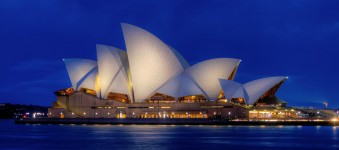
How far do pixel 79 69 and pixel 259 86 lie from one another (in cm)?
2852

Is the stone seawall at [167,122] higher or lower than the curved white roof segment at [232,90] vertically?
lower

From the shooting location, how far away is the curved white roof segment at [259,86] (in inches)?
3226

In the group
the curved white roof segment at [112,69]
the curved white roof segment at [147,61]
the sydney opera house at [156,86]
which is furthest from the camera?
the curved white roof segment at [112,69]

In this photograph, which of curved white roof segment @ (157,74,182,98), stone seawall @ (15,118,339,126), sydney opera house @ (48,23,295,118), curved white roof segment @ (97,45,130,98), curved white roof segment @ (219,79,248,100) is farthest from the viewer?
curved white roof segment @ (157,74,182,98)

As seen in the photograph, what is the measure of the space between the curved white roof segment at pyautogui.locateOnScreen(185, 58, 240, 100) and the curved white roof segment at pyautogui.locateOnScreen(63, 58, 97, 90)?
15.7 meters

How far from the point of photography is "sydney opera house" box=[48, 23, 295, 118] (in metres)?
79.6

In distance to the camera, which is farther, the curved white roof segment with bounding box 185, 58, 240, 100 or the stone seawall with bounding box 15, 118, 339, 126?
the curved white roof segment with bounding box 185, 58, 240, 100

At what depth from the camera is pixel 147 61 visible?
78625 mm

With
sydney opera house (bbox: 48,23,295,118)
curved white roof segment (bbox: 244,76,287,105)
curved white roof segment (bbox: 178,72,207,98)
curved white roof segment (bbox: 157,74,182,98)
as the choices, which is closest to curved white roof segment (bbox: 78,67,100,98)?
sydney opera house (bbox: 48,23,295,118)

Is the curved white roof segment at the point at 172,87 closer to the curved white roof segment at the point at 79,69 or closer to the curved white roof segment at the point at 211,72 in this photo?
the curved white roof segment at the point at 211,72

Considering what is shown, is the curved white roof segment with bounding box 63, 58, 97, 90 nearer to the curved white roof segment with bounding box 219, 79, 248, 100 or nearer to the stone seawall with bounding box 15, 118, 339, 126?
the stone seawall with bounding box 15, 118, 339, 126

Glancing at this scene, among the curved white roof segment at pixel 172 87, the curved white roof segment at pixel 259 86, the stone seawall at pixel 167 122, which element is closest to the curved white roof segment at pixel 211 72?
the curved white roof segment at pixel 172 87

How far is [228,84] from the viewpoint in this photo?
82.2 meters

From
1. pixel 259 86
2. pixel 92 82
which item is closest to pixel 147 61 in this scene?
pixel 92 82
